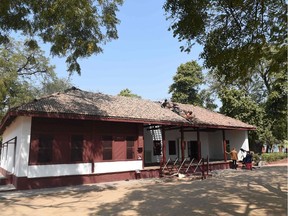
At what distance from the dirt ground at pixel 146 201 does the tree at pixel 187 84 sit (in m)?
26.5

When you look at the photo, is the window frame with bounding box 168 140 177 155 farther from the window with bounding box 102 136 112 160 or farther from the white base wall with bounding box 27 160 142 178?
the window with bounding box 102 136 112 160

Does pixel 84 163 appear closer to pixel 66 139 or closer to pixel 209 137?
pixel 66 139

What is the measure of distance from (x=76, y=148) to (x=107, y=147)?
6.33ft

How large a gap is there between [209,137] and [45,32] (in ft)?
64.2

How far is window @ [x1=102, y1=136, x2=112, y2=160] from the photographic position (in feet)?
52.1

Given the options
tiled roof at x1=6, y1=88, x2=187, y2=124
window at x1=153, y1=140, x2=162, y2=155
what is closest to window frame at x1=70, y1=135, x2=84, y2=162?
tiled roof at x1=6, y1=88, x2=187, y2=124

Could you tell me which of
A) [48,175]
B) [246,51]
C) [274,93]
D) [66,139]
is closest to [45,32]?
[66,139]

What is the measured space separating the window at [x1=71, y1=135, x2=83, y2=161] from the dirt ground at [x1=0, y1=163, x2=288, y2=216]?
1.93m

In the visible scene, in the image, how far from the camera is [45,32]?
1162 cm

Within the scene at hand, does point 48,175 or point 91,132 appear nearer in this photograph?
point 48,175

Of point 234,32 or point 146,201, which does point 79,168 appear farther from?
point 234,32

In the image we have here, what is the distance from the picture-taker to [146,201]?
9930 mm

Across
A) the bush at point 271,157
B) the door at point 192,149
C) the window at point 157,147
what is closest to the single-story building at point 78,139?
the window at point 157,147

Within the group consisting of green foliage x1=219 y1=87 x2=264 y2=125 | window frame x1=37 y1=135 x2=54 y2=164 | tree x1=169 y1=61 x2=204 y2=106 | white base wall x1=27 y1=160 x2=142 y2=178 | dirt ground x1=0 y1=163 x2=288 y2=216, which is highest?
tree x1=169 y1=61 x2=204 y2=106
